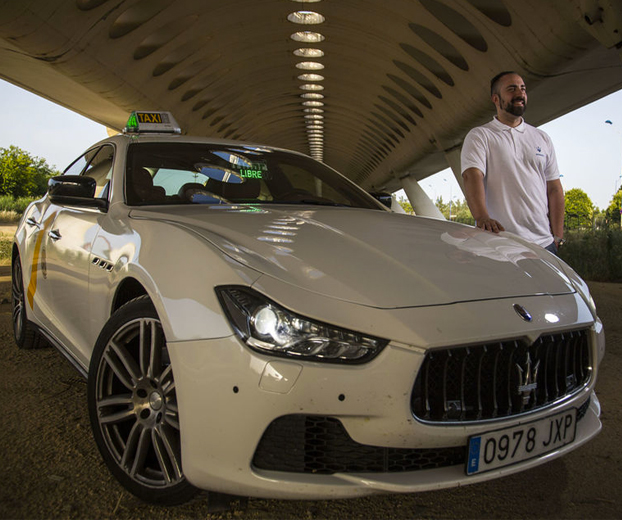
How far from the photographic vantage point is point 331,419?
1.81m

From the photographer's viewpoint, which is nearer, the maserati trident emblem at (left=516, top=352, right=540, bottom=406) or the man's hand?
the maserati trident emblem at (left=516, top=352, right=540, bottom=406)

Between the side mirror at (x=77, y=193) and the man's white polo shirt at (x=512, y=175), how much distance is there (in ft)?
8.18

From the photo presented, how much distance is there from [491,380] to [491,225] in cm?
183

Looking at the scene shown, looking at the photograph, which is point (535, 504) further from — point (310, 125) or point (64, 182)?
point (310, 125)

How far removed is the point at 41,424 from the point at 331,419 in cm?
189

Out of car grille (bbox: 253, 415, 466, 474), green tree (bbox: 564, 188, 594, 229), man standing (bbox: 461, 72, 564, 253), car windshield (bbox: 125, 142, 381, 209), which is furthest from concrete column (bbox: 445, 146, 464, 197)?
green tree (bbox: 564, 188, 594, 229)

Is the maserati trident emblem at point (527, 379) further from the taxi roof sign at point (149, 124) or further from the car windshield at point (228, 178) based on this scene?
the taxi roof sign at point (149, 124)

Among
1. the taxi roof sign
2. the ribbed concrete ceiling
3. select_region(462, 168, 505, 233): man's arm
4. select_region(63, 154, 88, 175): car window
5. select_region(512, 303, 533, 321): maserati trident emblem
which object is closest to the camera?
select_region(512, 303, 533, 321): maserati trident emblem

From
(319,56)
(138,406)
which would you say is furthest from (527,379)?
(319,56)

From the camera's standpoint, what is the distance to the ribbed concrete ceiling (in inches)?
516

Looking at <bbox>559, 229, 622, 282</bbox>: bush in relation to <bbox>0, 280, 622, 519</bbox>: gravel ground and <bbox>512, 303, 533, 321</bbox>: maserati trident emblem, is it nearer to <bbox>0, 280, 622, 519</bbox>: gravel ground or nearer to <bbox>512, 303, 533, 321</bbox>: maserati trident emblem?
<bbox>0, 280, 622, 519</bbox>: gravel ground

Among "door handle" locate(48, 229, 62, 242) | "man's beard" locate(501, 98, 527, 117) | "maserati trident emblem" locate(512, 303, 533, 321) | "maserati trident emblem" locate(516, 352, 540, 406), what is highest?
"man's beard" locate(501, 98, 527, 117)

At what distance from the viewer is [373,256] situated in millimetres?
2234

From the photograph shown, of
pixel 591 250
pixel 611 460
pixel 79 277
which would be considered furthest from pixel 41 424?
pixel 591 250
